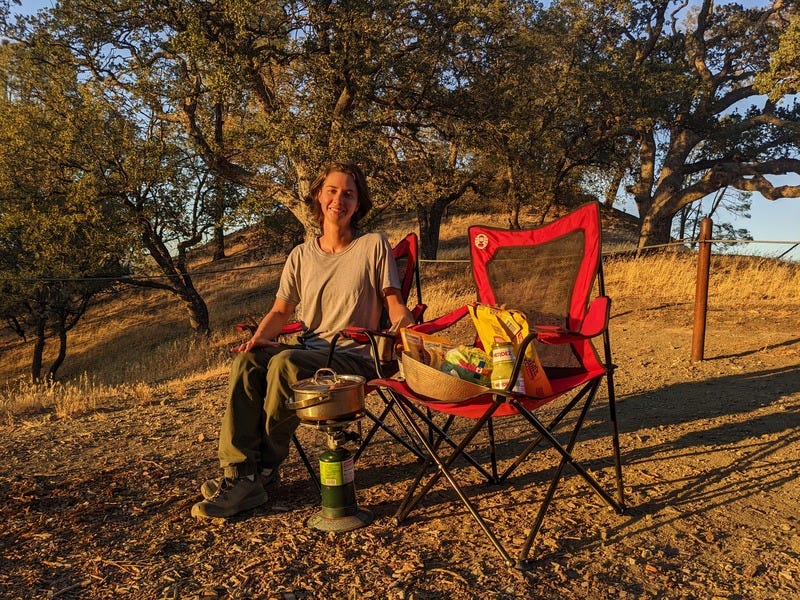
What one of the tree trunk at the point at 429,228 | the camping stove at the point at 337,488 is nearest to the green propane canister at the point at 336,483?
the camping stove at the point at 337,488

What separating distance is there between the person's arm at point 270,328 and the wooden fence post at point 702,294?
411 cm

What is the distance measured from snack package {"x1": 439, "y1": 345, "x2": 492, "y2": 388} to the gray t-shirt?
0.58m

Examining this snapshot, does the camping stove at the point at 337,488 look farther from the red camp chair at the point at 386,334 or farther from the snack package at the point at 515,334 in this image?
the snack package at the point at 515,334

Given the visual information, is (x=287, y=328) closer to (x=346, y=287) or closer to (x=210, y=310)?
(x=346, y=287)

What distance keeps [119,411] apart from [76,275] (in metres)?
11.2

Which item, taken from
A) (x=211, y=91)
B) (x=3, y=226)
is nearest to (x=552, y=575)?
(x=211, y=91)

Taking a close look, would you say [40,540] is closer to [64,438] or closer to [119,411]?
[64,438]

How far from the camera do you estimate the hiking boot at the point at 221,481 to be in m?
2.68

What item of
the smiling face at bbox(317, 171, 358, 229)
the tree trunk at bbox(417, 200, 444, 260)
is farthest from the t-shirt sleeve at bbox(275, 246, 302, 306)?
the tree trunk at bbox(417, 200, 444, 260)

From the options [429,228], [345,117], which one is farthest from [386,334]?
[429,228]

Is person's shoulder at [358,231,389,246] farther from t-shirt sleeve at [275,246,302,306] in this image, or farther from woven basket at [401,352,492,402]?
woven basket at [401,352,492,402]

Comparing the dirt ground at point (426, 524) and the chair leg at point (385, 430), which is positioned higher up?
the chair leg at point (385, 430)

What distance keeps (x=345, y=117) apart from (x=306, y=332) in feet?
25.3

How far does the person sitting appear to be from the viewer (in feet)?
8.61
